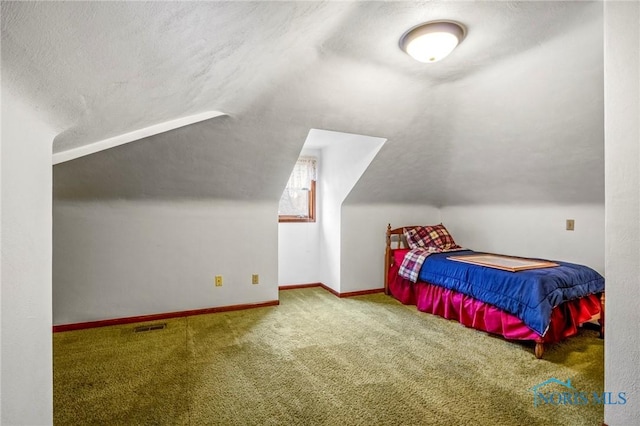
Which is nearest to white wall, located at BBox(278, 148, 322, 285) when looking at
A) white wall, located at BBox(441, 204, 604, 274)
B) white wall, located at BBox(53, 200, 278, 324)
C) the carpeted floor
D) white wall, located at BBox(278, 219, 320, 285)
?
white wall, located at BBox(278, 219, 320, 285)

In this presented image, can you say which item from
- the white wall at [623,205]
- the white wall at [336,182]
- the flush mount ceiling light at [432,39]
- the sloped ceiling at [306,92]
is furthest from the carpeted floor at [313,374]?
Answer: the flush mount ceiling light at [432,39]

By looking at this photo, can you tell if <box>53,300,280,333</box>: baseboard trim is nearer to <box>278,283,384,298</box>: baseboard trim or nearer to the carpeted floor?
the carpeted floor

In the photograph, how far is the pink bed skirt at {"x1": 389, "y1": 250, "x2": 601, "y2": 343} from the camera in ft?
8.37

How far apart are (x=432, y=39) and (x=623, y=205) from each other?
1.24 meters

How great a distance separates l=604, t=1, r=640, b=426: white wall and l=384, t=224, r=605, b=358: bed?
38.3 inches

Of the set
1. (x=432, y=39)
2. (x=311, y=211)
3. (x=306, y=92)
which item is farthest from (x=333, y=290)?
(x=432, y=39)

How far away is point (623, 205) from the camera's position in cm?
142

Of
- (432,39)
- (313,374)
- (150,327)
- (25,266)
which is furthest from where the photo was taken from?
(150,327)

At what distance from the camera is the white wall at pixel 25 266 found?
92 cm

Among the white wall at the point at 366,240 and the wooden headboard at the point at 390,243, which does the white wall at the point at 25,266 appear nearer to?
the white wall at the point at 366,240

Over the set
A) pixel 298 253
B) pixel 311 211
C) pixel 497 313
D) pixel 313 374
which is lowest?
pixel 313 374

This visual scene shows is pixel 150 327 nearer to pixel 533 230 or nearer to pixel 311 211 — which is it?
pixel 311 211

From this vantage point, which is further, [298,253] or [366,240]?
[298,253]

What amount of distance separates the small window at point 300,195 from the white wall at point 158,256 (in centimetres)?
68
